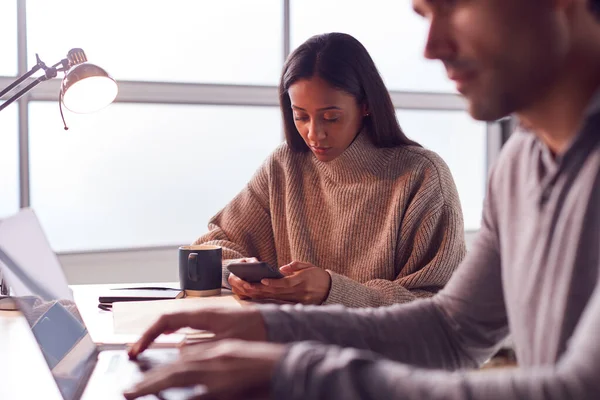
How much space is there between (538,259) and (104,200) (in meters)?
2.83

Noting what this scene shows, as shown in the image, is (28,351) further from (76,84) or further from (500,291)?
(500,291)

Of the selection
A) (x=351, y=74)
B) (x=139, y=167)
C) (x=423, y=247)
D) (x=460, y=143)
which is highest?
(x=351, y=74)

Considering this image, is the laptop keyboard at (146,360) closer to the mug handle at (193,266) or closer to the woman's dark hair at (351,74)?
the mug handle at (193,266)

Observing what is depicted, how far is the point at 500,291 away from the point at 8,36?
273cm

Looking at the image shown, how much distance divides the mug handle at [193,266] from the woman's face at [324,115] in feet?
1.56

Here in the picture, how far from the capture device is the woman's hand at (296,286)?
1393 mm

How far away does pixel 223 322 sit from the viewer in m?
0.89

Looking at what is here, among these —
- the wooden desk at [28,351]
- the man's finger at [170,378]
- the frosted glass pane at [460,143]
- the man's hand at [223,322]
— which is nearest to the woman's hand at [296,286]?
the wooden desk at [28,351]

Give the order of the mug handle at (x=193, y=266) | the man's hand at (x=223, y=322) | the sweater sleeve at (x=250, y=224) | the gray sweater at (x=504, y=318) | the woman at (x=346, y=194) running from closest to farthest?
the gray sweater at (x=504, y=318) → the man's hand at (x=223, y=322) → the mug handle at (x=193, y=266) → the woman at (x=346, y=194) → the sweater sleeve at (x=250, y=224)

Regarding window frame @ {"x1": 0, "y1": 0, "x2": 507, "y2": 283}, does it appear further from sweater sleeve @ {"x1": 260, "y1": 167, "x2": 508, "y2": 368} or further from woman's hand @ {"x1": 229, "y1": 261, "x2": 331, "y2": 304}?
sweater sleeve @ {"x1": 260, "y1": 167, "x2": 508, "y2": 368}

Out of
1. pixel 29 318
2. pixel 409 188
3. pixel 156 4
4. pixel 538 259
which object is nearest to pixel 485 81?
pixel 538 259

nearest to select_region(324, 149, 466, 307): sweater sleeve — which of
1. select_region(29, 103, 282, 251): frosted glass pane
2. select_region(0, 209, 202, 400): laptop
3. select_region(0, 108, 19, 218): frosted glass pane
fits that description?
select_region(0, 209, 202, 400): laptop

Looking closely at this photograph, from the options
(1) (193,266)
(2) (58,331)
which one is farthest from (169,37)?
(2) (58,331)

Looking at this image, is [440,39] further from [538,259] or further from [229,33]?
[229,33]
